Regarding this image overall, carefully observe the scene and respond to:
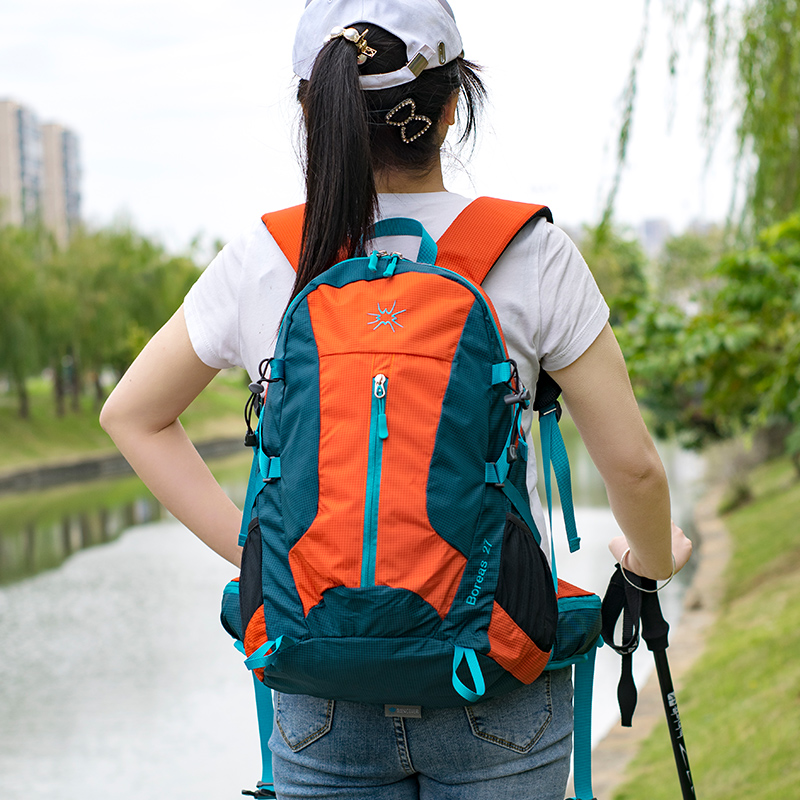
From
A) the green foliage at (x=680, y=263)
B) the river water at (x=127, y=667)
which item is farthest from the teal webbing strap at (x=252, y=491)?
the green foliage at (x=680, y=263)

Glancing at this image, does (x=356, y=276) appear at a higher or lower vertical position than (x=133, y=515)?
higher

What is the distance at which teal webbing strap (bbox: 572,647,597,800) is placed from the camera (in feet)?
3.45

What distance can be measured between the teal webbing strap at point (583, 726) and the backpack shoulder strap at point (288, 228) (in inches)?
20.2

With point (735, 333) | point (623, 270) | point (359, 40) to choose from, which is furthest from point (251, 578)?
point (623, 270)

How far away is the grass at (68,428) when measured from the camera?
18219 millimetres

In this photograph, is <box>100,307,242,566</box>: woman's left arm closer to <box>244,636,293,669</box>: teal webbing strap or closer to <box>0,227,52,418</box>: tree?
<box>244,636,293,669</box>: teal webbing strap

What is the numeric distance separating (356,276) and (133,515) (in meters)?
14.7

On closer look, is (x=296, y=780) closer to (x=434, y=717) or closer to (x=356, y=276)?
→ (x=434, y=717)

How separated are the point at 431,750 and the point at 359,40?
670 millimetres

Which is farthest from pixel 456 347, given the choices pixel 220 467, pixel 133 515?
pixel 220 467

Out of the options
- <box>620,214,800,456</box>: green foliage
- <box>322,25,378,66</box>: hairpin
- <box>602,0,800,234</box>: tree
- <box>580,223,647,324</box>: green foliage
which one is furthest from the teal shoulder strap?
<box>580,223,647,324</box>: green foliage

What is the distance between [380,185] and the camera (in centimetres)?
100

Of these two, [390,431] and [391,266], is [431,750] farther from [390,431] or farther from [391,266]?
[391,266]

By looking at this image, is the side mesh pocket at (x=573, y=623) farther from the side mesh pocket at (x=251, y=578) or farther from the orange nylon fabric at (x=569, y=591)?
the side mesh pocket at (x=251, y=578)
